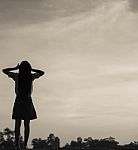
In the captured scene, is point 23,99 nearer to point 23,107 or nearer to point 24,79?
point 23,107

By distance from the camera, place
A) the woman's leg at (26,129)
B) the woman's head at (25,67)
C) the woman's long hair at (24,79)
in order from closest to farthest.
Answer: the woman's long hair at (24,79) → the woman's head at (25,67) → the woman's leg at (26,129)

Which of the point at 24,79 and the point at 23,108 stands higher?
the point at 24,79

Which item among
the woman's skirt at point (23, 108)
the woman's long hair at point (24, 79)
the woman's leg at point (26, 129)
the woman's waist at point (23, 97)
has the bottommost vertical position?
the woman's leg at point (26, 129)

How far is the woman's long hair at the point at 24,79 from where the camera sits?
13422mm

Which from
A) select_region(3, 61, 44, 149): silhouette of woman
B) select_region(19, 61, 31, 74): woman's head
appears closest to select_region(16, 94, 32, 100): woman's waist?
select_region(3, 61, 44, 149): silhouette of woman

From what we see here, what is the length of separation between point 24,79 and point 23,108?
29.1 inches

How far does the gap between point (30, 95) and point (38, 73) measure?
65 cm

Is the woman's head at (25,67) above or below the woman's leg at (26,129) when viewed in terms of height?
above

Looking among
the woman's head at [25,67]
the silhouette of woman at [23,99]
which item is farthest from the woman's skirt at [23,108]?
the woman's head at [25,67]

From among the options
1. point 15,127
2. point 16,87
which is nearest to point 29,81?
point 16,87

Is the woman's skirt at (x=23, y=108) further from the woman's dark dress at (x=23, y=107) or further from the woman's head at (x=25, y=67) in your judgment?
the woman's head at (x=25, y=67)

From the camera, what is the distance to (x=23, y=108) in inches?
530

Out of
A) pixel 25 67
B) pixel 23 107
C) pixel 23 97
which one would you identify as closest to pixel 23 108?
pixel 23 107

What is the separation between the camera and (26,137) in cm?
1377
